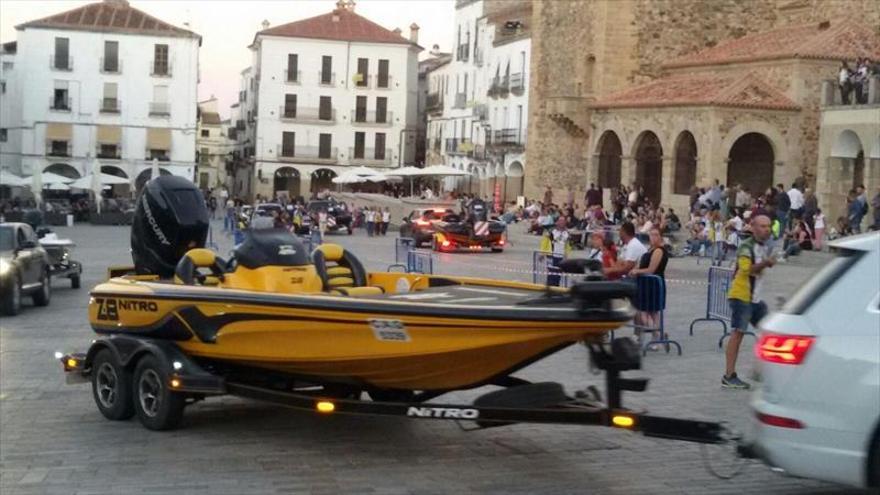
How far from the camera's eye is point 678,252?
32531 mm

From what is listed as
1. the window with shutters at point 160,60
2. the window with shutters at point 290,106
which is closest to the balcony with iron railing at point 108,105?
the window with shutters at point 160,60

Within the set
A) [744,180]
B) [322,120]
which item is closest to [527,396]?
[744,180]

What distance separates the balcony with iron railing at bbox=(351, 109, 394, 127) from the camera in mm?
81750

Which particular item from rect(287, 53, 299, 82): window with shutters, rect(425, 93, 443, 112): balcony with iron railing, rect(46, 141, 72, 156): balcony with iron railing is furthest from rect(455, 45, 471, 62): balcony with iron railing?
rect(46, 141, 72, 156): balcony with iron railing

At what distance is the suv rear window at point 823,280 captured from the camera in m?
6.85

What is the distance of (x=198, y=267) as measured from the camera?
1039 centimetres

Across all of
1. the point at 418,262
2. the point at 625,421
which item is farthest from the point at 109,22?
the point at 625,421

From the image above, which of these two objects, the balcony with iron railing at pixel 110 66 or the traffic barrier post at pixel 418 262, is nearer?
the traffic barrier post at pixel 418 262

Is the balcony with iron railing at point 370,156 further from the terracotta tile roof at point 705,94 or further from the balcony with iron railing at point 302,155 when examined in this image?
the terracotta tile roof at point 705,94

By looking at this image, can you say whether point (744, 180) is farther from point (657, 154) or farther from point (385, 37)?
point (385, 37)

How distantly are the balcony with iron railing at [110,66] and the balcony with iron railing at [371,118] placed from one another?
56.4 feet

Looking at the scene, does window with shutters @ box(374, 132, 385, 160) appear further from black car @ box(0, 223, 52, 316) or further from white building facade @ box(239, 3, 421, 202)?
black car @ box(0, 223, 52, 316)

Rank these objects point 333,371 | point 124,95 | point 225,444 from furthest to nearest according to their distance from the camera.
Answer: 1. point 124,95
2. point 225,444
3. point 333,371

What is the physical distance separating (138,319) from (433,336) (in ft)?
9.54
